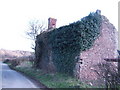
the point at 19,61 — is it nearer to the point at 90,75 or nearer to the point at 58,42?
the point at 58,42

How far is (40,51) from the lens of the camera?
25078 mm

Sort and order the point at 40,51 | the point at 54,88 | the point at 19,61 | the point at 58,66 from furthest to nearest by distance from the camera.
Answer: the point at 19,61 < the point at 40,51 < the point at 58,66 < the point at 54,88

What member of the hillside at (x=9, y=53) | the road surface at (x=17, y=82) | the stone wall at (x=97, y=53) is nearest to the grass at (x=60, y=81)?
the road surface at (x=17, y=82)

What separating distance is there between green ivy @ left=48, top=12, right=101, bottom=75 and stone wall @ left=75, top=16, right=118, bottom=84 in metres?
0.50

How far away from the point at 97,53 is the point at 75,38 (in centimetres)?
225

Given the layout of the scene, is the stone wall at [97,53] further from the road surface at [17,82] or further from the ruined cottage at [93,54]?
the road surface at [17,82]

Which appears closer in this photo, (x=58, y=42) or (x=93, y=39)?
(x=93, y=39)

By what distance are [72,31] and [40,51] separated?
30.2 feet

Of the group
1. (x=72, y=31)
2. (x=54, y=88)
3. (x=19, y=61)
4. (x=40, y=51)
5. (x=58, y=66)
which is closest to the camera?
(x=54, y=88)

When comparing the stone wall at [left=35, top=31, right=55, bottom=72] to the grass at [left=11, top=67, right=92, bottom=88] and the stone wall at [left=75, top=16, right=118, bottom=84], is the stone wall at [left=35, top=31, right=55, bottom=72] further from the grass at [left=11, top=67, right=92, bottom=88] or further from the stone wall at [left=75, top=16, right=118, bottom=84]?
the stone wall at [left=75, top=16, right=118, bottom=84]

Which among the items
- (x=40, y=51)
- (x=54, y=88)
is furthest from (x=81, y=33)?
(x=40, y=51)

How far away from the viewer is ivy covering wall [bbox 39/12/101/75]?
16.1 m

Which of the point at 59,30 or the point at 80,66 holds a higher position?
the point at 59,30

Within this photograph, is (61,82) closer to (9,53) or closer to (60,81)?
(60,81)
